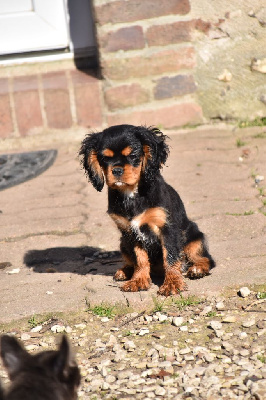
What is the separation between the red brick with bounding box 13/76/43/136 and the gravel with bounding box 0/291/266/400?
12.5ft

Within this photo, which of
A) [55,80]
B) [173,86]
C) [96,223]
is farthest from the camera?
[55,80]

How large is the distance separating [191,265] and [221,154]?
243 centimetres

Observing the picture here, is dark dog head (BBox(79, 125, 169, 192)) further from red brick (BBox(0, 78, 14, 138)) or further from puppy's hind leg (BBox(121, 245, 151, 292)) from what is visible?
red brick (BBox(0, 78, 14, 138))

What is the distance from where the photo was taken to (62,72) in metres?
8.08

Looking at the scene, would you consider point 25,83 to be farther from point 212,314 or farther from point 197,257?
point 212,314

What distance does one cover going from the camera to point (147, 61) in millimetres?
7633

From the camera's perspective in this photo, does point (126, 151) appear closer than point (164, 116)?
Yes

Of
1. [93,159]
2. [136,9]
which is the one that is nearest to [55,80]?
[136,9]

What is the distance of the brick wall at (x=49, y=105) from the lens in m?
7.74

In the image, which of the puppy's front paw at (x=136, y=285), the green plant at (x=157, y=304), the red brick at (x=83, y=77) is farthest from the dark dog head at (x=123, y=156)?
the red brick at (x=83, y=77)

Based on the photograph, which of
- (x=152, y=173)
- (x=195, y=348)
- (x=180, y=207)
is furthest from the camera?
(x=180, y=207)

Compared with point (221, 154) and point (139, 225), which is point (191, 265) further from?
point (221, 154)

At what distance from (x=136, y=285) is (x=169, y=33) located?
3.73 m

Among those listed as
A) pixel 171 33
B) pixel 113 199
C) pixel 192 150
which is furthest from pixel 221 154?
pixel 113 199
